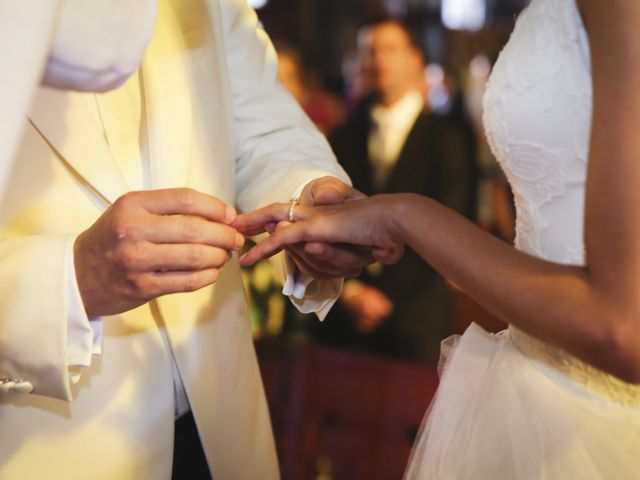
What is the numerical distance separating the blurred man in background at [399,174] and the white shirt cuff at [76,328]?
8.26 feet

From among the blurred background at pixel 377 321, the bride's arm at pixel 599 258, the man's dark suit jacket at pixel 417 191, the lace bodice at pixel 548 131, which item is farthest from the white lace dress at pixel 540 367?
the man's dark suit jacket at pixel 417 191

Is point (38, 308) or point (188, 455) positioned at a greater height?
point (38, 308)

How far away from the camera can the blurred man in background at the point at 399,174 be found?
141 inches

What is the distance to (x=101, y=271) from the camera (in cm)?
115

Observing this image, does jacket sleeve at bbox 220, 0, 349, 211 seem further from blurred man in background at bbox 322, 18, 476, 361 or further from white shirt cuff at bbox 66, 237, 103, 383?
blurred man in background at bbox 322, 18, 476, 361

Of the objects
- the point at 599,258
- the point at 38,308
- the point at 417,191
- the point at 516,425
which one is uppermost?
the point at 599,258

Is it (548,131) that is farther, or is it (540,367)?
(540,367)

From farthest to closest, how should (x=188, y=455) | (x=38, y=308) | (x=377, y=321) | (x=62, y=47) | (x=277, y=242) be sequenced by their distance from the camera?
1. (x=377, y=321)
2. (x=188, y=455)
3. (x=277, y=242)
4. (x=38, y=308)
5. (x=62, y=47)

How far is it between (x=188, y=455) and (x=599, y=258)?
3.13 ft

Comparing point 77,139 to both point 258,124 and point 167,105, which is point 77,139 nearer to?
point 167,105

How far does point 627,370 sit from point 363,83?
11.4 ft

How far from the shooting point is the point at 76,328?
3.84ft

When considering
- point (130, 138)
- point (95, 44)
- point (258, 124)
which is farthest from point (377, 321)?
point (95, 44)

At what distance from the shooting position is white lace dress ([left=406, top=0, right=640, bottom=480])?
3.81ft
